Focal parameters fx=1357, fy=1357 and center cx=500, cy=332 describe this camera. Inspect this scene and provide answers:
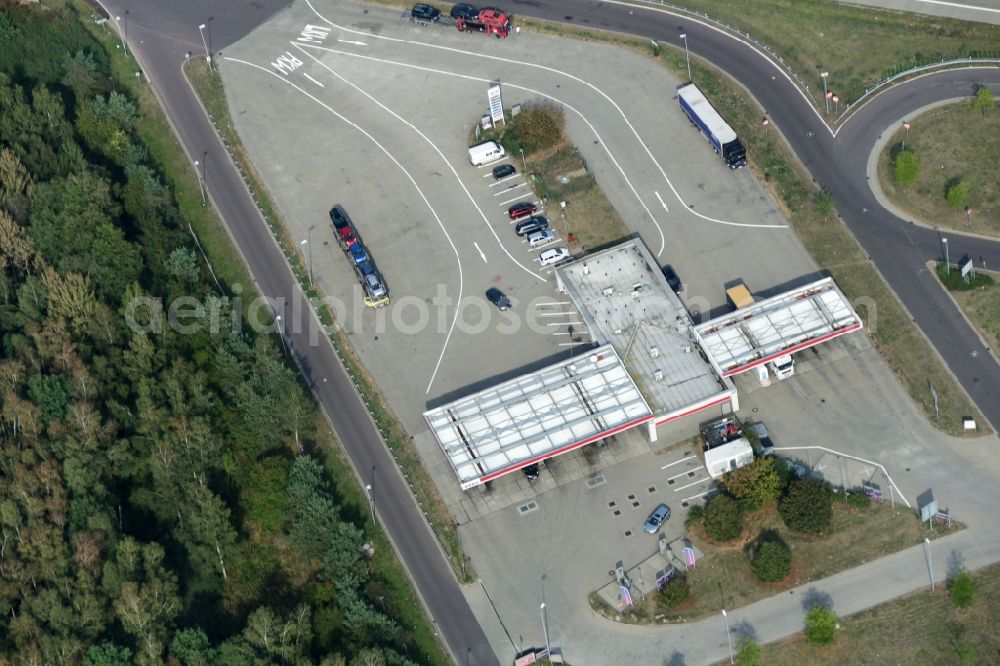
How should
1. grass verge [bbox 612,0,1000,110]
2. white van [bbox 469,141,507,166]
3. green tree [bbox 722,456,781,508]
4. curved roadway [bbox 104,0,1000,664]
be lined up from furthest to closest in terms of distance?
grass verge [bbox 612,0,1000,110] < white van [bbox 469,141,507,166] < curved roadway [bbox 104,0,1000,664] < green tree [bbox 722,456,781,508]

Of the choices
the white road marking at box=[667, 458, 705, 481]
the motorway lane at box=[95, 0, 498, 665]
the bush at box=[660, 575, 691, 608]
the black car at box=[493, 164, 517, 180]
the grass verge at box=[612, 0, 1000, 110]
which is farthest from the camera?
the grass verge at box=[612, 0, 1000, 110]

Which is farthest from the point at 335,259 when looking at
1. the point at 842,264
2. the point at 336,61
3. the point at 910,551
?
the point at 910,551

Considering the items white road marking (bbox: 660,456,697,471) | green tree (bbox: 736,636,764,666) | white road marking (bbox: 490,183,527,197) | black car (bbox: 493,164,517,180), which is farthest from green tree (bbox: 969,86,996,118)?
green tree (bbox: 736,636,764,666)

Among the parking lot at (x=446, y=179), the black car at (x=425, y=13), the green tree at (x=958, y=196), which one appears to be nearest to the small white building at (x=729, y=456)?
the parking lot at (x=446, y=179)

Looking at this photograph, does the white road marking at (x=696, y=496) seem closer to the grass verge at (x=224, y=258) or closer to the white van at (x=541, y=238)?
the grass verge at (x=224, y=258)

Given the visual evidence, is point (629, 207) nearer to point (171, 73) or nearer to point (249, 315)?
point (249, 315)

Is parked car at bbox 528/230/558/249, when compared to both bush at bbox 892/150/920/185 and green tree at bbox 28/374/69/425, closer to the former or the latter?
bush at bbox 892/150/920/185

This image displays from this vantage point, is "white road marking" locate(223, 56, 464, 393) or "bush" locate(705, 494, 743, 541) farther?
"white road marking" locate(223, 56, 464, 393)
